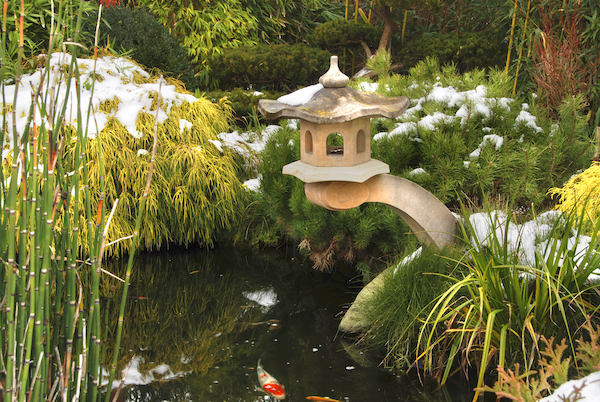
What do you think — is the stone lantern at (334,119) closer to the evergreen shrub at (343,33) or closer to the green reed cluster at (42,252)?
the green reed cluster at (42,252)

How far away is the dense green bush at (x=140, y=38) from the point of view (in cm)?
462

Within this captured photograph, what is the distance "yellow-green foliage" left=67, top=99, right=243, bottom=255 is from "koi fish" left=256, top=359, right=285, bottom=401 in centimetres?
159

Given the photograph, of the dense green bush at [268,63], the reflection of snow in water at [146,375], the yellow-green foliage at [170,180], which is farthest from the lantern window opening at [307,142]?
the dense green bush at [268,63]

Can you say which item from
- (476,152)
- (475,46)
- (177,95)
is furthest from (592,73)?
(177,95)

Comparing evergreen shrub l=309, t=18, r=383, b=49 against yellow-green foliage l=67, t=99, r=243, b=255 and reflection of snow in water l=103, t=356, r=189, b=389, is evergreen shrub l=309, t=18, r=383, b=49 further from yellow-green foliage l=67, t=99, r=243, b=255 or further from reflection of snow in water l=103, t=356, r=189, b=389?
reflection of snow in water l=103, t=356, r=189, b=389

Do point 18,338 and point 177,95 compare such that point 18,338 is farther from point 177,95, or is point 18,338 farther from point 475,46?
point 475,46

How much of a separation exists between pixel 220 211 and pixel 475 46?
3.17 m

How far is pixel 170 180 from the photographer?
12.0 ft

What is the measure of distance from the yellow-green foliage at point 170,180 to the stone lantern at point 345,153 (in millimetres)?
1497

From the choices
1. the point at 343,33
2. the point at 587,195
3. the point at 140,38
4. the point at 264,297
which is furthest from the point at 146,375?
the point at 343,33

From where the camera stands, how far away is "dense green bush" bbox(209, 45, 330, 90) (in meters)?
5.00

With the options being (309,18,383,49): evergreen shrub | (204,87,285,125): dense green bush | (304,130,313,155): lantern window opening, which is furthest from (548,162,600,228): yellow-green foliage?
(309,18,383,49): evergreen shrub

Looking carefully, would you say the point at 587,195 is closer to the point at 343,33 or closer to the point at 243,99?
the point at 243,99

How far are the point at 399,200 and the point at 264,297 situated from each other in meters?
1.13
